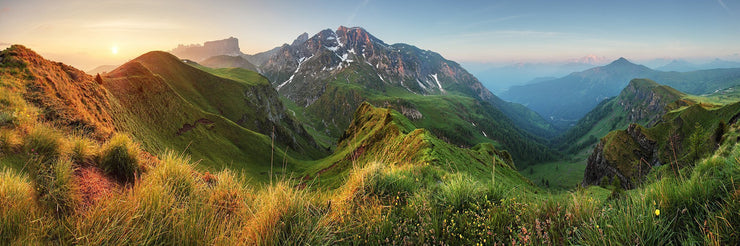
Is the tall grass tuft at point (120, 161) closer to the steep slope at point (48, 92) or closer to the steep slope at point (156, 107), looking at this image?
the steep slope at point (156, 107)

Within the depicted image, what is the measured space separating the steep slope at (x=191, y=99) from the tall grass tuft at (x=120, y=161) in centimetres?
1056

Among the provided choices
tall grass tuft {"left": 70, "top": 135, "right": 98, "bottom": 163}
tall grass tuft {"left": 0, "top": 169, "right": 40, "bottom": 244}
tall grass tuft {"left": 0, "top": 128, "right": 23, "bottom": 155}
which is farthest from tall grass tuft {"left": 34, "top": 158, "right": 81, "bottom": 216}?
tall grass tuft {"left": 0, "top": 128, "right": 23, "bottom": 155}

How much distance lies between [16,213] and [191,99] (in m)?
102

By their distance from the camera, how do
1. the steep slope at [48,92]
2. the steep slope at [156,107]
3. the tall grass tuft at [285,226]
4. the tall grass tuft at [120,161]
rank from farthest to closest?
the steep slope at [156,107]
the steep slope at [48,92]
the tall grass tuft at [120,161]
the tall grass tuft at [285,226]

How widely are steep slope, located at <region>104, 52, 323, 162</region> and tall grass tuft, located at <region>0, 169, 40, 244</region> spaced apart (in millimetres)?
14163

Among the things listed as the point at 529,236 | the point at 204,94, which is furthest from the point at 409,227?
the point at 204,94

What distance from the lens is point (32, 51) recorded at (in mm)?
27547

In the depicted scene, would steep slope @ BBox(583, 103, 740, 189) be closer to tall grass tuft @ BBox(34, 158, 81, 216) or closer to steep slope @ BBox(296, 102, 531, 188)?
steep slope @ BBox(296, 102, 531, 188)

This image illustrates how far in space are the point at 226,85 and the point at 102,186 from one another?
124136 millimetres

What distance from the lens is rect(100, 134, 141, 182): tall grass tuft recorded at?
7.16 m

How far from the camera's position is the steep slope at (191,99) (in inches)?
2149

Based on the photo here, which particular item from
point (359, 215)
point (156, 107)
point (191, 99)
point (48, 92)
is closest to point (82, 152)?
point (359, 215)

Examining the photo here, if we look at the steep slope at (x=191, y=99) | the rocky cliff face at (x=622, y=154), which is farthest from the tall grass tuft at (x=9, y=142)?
the rocky cliff face at (x=622, y=154)

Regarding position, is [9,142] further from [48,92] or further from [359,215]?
[48,92]
